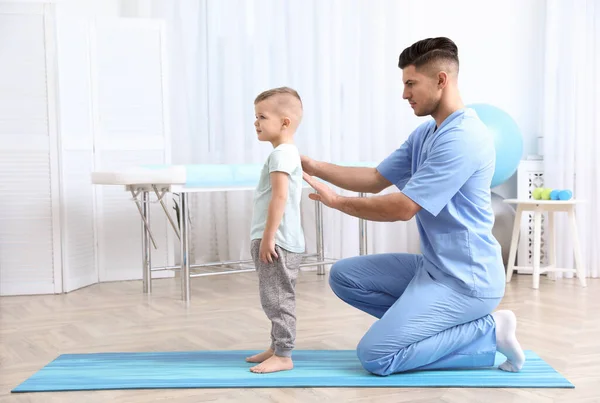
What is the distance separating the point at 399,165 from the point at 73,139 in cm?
203

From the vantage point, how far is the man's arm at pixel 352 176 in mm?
2566

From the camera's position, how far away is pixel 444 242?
87.0 inches

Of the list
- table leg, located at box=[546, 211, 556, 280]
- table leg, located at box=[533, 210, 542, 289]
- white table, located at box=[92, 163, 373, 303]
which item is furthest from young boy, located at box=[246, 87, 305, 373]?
table leg, located at box=[546, 211, 556, 280]

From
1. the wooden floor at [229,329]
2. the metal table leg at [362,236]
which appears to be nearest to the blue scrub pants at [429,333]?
the wooden floor at [229,329]

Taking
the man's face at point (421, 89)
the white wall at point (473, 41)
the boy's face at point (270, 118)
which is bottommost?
the boy's face at point (270, 118)

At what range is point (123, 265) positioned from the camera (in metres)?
4.23

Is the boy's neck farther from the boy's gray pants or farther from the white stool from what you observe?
the white stool

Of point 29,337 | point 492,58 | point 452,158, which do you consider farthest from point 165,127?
point 452,158

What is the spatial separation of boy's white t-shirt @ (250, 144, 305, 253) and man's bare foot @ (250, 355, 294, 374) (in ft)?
1.06

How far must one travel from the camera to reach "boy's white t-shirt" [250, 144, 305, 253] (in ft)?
7.29

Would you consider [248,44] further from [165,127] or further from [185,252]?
[185,252]

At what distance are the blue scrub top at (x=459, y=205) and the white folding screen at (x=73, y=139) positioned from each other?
7.28 ft

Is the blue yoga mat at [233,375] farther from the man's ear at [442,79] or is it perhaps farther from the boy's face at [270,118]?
the man's ear at [442,79]

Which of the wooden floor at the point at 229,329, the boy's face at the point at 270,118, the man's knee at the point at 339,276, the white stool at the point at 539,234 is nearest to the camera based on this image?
the wooden floor at the point at 229,329
